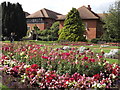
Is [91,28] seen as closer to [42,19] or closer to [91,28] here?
[91,28]

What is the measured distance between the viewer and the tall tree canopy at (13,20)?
32.7 meters

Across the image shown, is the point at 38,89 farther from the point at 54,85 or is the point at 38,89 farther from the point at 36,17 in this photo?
the point at 36,17

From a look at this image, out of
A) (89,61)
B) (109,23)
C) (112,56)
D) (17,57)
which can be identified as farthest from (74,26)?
(89,61)

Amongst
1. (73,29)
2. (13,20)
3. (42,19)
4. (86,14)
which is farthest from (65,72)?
(42,19)

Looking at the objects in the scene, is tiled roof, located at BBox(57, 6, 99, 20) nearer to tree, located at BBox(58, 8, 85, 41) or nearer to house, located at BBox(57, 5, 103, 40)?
house, located at BBox(57, 5, 103, 40)

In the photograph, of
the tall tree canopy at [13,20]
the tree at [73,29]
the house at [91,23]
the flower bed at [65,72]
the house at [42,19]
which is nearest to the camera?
the flower bed at [65,72]

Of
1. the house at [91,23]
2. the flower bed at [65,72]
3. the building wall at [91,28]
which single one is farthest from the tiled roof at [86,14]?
the flower bed at [65,72]

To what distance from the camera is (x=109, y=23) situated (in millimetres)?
26281

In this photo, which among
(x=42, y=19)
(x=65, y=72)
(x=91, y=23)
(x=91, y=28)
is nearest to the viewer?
(x=65, y=72)

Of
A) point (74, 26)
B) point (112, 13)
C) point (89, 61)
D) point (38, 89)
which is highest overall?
point (112, 13)

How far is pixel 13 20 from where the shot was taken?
33062mm

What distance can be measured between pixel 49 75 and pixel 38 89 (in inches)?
21.7

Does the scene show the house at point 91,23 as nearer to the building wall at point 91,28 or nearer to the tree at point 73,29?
the building wall at point 91,28

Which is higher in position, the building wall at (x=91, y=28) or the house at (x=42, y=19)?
the house at (x=42, y=19)
